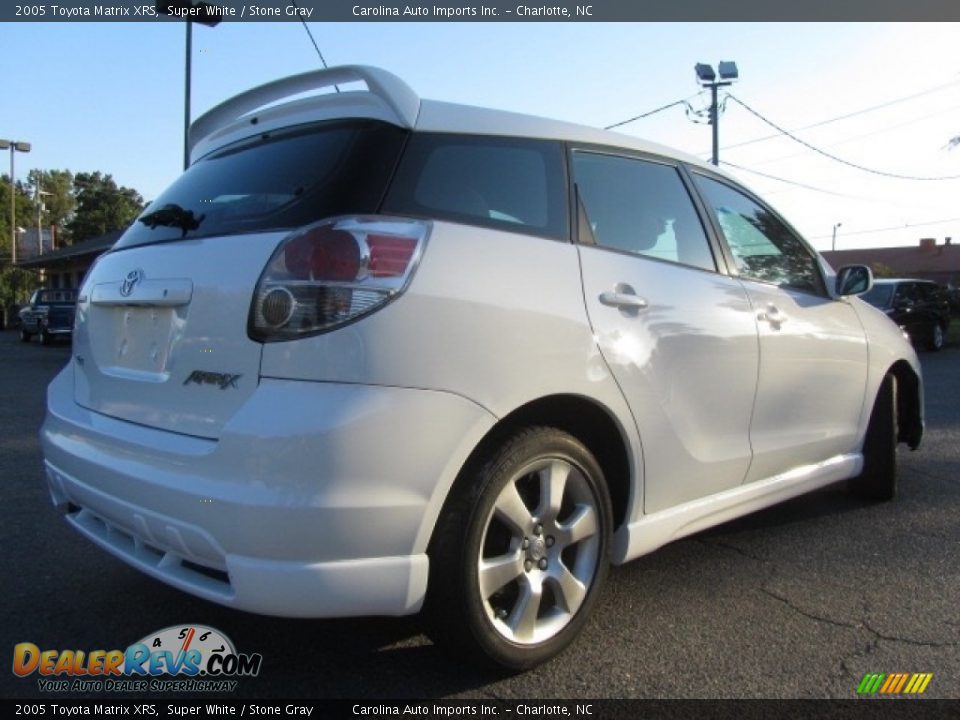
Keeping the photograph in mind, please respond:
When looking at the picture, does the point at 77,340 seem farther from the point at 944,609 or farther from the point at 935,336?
the point at 935,336

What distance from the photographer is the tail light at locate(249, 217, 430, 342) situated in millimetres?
2096

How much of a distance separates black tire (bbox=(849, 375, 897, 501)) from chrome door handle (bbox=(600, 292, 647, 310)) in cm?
225

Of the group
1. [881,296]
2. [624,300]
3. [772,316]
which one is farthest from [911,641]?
[881,296]

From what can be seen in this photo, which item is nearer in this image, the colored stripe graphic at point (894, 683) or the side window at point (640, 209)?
the colored stripe graphic at point (894, 683)

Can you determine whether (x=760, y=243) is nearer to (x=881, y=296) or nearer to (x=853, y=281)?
(x=853, y=281)

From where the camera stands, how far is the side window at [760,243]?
347 cm

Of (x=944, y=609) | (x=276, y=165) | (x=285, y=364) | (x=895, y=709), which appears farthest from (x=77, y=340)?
(x=944, y=609)

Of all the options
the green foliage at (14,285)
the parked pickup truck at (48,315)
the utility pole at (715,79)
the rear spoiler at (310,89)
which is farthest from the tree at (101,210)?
the rear spoiler at (310,89)

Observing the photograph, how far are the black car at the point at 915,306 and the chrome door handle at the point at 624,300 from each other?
45.5ft

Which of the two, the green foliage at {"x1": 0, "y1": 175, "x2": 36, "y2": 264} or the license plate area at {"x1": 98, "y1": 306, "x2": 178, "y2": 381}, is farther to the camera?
the green foliage at {"x1": 0, "y1": 175, "x2": 36, "y2": 264}

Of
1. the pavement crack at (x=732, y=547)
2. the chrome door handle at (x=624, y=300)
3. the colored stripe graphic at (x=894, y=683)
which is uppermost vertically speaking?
the chrome door handle at (x=624, y=300)

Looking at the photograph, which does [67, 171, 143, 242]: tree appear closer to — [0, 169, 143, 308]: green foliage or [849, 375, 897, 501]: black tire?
[0, 169, 143, 308]: green foliage

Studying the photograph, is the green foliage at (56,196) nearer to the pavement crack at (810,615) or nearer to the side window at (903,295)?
the side window at (903,295)

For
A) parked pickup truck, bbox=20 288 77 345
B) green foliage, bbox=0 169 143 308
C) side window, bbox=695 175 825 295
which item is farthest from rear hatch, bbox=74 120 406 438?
green foliage, bbox=0 169 143 308
